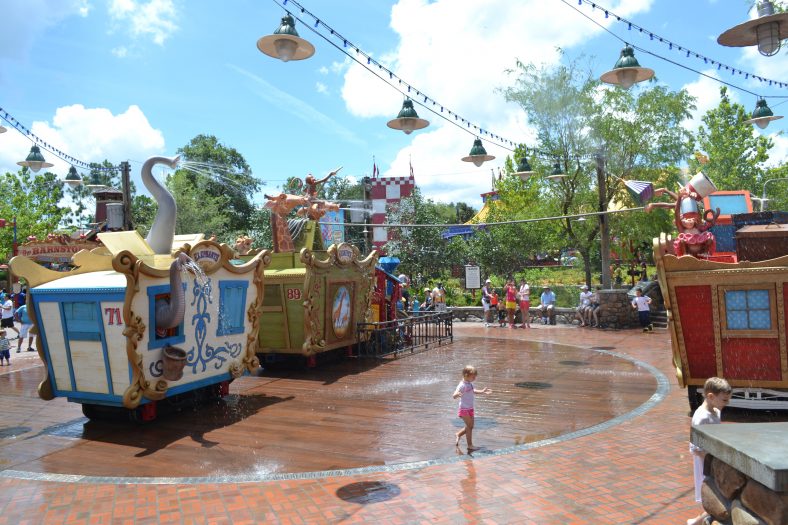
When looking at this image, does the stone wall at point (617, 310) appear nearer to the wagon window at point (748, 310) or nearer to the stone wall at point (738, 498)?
the wagon window at point (748, 310)

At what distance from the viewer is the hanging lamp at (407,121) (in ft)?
32.8

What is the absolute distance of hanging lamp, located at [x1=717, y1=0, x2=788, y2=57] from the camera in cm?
658

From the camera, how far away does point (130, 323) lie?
305 inches

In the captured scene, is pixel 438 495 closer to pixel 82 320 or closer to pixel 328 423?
pixel 328 423

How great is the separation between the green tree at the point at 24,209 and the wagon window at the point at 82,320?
1227 inches

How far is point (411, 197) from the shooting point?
98.8 feet

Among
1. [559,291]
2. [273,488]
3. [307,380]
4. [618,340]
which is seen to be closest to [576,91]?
[559,291]

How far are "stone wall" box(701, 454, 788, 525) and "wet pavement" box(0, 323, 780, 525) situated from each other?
1467 millimetres

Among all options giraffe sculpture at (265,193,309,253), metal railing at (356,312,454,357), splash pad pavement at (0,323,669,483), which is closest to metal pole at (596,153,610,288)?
metal railing at (356,312,454,357)

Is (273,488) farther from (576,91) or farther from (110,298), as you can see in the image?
(576,91)

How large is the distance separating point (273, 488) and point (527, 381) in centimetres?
642

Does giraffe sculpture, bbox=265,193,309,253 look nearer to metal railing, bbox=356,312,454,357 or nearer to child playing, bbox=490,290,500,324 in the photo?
metal railing, bbox=356,312,454,357

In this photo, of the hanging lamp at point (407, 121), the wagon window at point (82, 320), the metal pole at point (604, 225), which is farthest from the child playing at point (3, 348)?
the metal pole at point (604, 225)

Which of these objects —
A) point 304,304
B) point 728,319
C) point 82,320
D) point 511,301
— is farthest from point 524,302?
point 82,320
